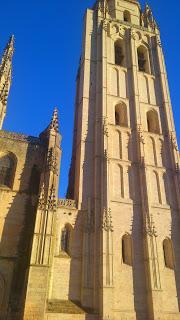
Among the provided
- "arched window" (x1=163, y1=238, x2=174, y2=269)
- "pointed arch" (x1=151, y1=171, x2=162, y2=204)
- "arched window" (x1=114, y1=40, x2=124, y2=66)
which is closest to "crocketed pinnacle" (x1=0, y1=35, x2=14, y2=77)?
"arched window" (x1=114, y1=40, x2=124, y2=66)

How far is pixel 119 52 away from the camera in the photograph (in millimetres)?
34062

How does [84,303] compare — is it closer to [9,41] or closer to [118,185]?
[118,185]

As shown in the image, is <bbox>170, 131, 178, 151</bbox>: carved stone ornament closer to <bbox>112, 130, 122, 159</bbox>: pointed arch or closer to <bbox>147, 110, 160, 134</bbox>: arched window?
<bbox>147, 110, 160, 134</bbox>: arched window

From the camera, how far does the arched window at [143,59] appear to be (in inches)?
1301

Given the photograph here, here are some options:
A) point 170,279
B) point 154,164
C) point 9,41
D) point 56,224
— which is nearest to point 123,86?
point 154,164

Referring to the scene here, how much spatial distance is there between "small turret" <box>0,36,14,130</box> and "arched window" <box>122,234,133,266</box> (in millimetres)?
13812

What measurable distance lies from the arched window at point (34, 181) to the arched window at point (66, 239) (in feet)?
10.9

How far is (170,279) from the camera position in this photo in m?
19.9

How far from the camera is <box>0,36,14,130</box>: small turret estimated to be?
26.1 m

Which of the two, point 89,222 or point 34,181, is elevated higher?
point 34,181

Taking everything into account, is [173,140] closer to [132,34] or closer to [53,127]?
[53,127]

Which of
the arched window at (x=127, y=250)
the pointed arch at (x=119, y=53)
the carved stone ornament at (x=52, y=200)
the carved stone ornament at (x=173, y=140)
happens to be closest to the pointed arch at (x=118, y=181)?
the arched window at (x=127, y=250)

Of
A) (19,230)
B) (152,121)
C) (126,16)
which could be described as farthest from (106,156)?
(126,16)

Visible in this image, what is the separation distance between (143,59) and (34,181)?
19.9 m
